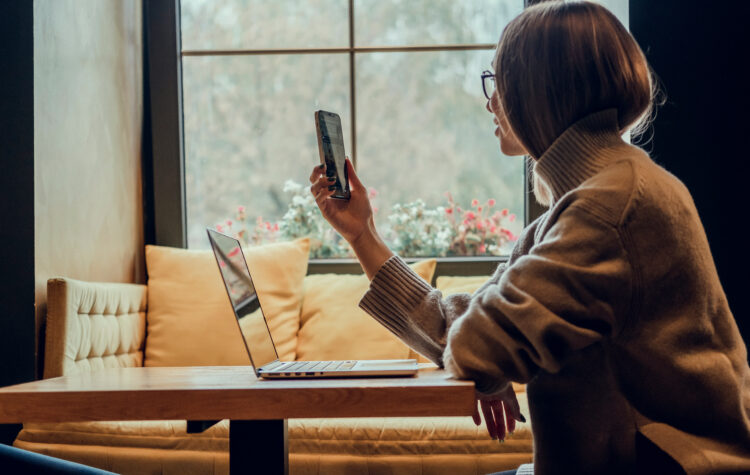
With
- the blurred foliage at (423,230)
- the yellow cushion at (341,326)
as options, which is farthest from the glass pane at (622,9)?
the yellow cushion at (341,326)

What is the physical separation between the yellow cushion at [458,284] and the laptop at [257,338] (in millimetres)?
1532

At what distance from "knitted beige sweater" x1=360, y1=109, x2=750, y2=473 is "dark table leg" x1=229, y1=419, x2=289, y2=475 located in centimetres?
41

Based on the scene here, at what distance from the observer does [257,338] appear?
125 cm

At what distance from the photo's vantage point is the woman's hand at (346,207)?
147 centimetres

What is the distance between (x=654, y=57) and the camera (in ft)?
9.46

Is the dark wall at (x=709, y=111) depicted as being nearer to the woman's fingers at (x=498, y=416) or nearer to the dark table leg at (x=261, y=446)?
the woman's fingers at (x=498, y=416)

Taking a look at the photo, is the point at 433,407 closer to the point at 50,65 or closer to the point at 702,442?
the point at 702,442

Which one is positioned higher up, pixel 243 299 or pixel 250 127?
pixel 250 127

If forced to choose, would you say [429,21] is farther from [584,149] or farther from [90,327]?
[584,149]

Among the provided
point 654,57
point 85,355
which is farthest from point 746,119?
point 85,355

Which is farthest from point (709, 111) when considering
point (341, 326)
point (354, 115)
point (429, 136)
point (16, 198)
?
point (16, 198)

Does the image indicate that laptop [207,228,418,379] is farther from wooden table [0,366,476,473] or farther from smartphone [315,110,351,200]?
smartphone [315,110,351,200]

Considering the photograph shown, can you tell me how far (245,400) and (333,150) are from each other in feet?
2.06

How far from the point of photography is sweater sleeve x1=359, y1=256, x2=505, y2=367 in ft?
4.24
